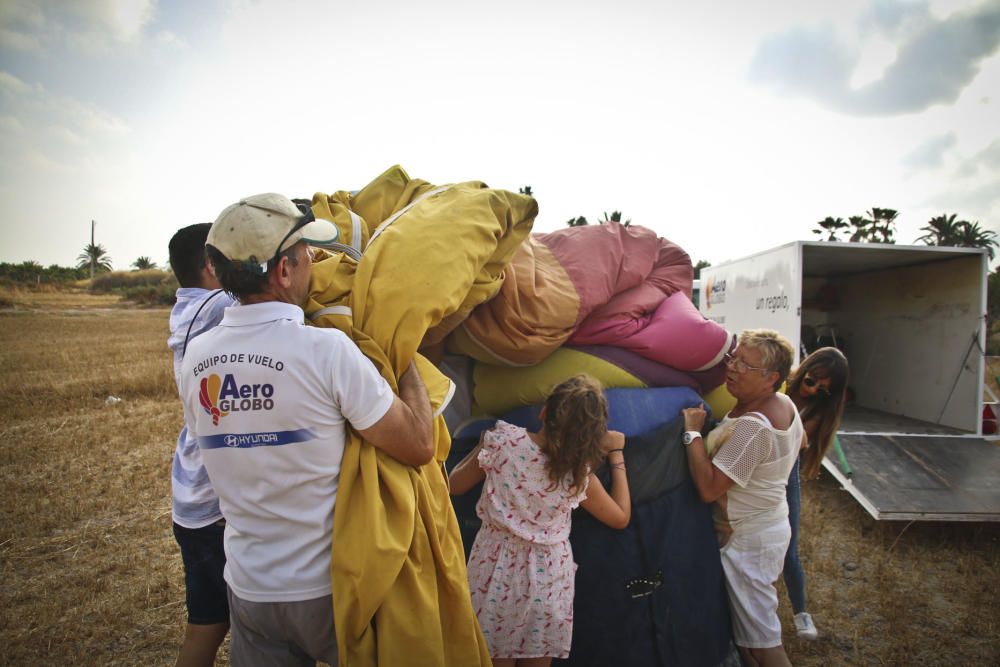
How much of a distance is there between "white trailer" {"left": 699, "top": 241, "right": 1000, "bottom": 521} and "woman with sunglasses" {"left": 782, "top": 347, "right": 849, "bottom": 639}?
148cm

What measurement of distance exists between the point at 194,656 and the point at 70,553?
2639 mm

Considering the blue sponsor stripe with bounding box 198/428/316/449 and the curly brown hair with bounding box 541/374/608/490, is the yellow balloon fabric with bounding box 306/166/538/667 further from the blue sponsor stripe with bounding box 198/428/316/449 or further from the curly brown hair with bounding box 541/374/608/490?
the curly brown hair with bounding box 541/374/608/490

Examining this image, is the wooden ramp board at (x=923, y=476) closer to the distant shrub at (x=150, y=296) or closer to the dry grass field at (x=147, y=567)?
the dry grass field at (x=147, y=567)

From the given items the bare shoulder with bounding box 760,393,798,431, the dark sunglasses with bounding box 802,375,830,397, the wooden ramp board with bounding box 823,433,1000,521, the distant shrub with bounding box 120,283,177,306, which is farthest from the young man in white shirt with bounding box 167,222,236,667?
the distant shrub with bounding box 120,283,177,306

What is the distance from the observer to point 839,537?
4496 mm

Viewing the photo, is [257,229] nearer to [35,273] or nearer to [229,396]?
[229,396]

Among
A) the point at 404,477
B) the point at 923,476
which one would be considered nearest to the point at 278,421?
the point at 404,477

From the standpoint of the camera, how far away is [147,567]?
3734 millimetres

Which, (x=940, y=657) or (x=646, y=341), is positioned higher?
(x=646, y=341)

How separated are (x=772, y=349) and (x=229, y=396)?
211 centimetres

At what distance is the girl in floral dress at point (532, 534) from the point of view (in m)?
2.08

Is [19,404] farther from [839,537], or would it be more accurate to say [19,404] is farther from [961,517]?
[961,517]

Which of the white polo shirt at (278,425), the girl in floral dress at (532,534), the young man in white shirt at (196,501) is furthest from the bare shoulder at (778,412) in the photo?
the young man in white shirt at (196,501)

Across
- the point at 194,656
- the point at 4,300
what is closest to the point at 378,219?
the point at 194,656
